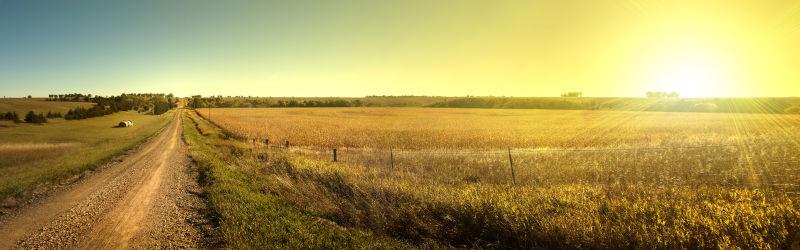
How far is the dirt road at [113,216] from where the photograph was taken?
7926 millimetres

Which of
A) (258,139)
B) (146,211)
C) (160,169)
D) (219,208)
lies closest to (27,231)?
(146,211)

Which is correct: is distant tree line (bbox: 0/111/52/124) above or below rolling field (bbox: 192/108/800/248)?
below

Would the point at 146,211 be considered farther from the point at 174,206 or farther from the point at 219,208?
the point at 219,208

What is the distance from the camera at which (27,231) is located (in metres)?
8.72

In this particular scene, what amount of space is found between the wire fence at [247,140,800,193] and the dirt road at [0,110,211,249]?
22.8 feet

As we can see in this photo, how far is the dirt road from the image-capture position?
26.0 feet

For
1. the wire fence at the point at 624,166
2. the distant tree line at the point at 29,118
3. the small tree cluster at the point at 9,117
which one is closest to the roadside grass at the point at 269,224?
the wire fence at the point at 624,166

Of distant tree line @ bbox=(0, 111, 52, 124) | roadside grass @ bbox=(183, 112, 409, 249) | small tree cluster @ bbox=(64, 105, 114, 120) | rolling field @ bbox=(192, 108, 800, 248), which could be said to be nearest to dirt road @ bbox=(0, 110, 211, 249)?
roadside grass @ bbox=(183, 112, 409, 249)

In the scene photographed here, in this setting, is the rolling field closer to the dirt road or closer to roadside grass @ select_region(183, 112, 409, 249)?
roadside grass @ select_region(183, 112, 409, 249)

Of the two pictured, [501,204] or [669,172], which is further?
[669,172]

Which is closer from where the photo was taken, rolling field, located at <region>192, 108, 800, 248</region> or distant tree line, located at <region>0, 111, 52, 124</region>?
rolling field, located at <region>192, 108, 800, 248</region>

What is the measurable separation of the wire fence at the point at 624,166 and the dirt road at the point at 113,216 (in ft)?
22.8

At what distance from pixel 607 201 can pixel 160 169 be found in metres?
16.8

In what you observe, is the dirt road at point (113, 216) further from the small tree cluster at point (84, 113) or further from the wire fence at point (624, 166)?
the small tree cluster at point (84, 113)
